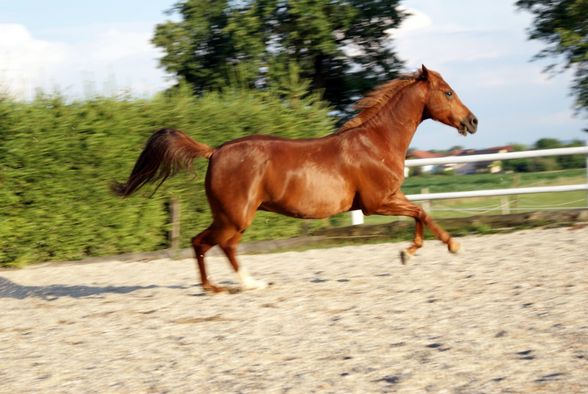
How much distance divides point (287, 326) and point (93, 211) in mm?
6236

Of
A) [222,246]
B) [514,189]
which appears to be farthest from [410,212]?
[514,189]

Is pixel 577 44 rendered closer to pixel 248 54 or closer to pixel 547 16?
pixel 547 16

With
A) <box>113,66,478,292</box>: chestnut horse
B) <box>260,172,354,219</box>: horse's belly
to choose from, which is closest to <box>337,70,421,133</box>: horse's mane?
<box>113,66,478,292</box>: chestnut horse

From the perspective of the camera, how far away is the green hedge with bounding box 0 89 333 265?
11438mm

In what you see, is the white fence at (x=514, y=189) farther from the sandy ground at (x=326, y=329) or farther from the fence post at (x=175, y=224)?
the sandy ground at (x=326, y=329)

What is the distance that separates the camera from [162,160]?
8.57 meters

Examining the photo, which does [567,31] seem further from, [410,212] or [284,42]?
[410,212]

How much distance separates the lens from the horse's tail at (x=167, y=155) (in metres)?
8.53

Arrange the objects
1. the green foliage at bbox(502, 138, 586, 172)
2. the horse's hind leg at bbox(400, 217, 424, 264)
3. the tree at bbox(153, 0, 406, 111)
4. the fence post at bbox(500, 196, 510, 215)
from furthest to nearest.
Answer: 1. the tree at bbox(153, 0, 406, 111)
2. the green foliage at bbox(502, 138, 586, 172)
3. the fence post at bbox(500, 196, 510, 215)
4. the horse's hind leg at bbox(400, 217, 424, 264)

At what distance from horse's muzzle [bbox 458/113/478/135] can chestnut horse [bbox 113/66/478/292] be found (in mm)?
10

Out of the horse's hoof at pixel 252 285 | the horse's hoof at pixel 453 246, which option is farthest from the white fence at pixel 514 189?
the horse's hoof at pixel 252 285

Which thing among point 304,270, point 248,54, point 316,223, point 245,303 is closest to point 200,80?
point 248,54

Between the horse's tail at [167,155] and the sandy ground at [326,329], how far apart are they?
1266mm

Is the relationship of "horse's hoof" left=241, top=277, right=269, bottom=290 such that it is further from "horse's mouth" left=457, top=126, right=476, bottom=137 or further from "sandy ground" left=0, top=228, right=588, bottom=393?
"horse's mouth" left=457, top=126, right=476, bottom=137
